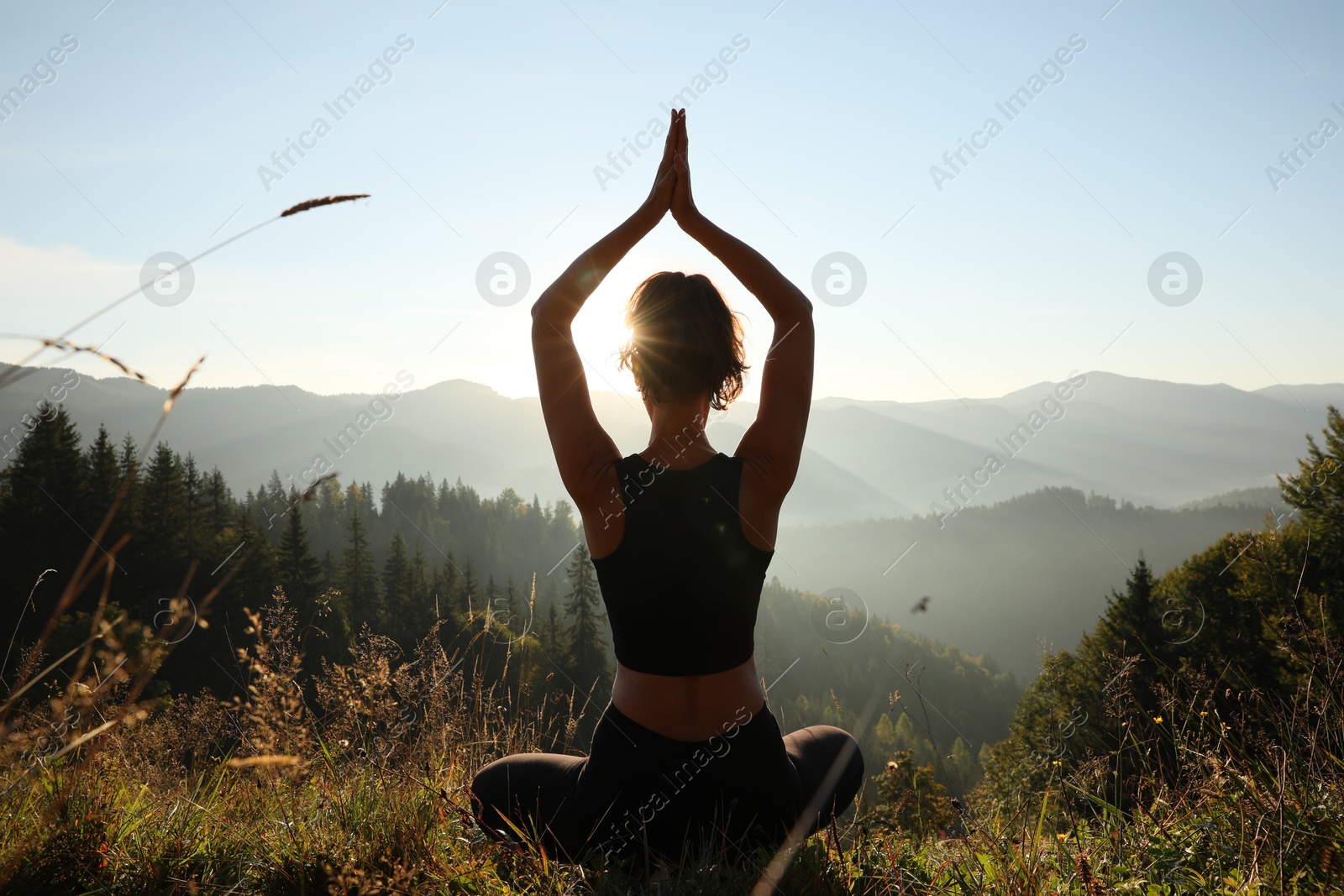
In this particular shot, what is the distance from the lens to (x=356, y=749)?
3.58 m

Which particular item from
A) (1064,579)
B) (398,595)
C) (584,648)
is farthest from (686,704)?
(1064,579)

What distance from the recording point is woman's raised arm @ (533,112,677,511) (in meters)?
2.30

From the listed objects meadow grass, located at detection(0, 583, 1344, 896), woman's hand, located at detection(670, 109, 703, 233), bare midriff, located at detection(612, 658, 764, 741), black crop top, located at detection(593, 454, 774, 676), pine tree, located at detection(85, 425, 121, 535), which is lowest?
pine tree, located at detection(85, 425, 121, 535)

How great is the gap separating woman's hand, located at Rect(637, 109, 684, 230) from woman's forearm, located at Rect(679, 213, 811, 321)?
139 mm

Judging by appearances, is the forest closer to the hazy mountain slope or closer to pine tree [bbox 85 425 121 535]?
pine tree [bbox 85 425 121 535]

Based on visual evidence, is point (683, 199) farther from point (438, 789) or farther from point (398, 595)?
point (398, 595)

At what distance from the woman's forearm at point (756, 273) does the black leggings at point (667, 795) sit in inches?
56.2

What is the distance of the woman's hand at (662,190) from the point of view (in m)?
2.62

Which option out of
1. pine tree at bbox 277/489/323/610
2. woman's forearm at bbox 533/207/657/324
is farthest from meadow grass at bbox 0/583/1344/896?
pine tree at bbox 277/489/323/610

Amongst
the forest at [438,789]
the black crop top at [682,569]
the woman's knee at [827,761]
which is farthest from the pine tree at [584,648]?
the black crop top at [682,569]

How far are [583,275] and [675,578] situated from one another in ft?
3.56

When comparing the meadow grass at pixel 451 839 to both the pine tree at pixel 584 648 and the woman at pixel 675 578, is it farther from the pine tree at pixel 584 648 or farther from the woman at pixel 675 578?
the pine tree at pixel 584 648

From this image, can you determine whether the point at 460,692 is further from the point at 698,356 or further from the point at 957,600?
the point at 957,600

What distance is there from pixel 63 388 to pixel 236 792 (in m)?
7.56
